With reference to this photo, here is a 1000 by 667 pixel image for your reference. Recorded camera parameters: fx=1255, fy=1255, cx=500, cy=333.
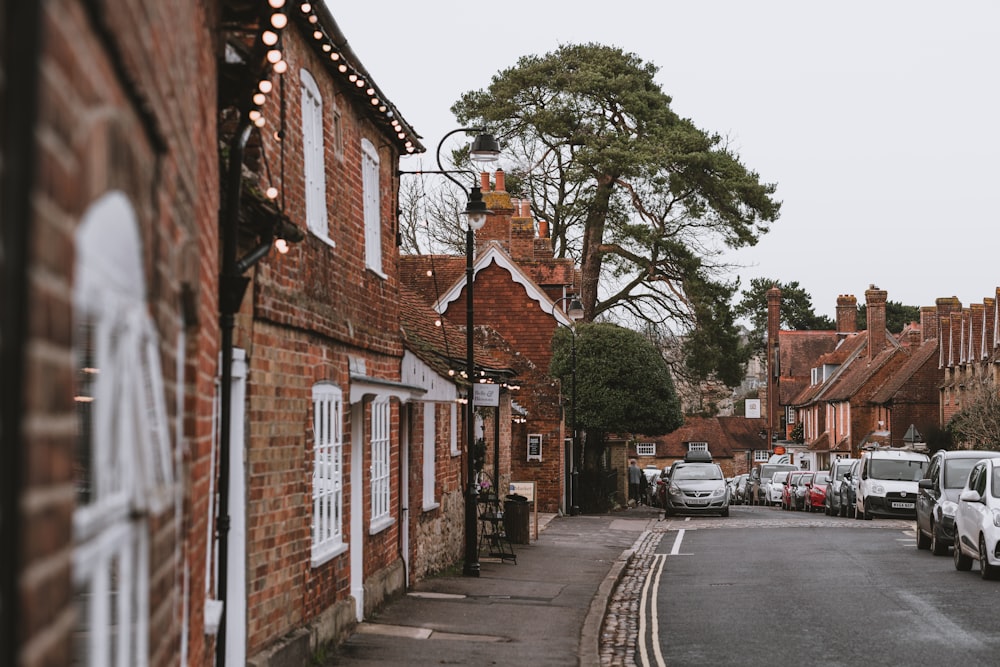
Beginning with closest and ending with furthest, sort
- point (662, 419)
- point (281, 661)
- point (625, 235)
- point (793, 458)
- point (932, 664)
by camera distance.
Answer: point (281, 661) < point (932, 664) < point (662, 419) < point (625, 235) < point (793, 458)

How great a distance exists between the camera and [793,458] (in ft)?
280

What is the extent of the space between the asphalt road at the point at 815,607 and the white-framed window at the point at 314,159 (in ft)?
17.1

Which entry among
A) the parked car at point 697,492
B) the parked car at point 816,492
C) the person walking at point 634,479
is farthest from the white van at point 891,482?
the person walking at point 634,479

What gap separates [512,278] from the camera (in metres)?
37.4

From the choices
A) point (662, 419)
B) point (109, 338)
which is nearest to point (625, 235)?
point (662, 419)

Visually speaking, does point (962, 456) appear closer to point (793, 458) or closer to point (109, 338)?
point (109, 338)

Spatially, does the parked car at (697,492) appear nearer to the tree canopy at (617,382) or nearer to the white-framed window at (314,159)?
the tree canopy at (617,382)

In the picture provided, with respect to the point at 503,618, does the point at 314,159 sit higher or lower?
higher

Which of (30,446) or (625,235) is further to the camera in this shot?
(625,235)

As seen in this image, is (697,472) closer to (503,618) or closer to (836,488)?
(836,488)


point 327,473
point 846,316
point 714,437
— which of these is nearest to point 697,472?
point 327,473

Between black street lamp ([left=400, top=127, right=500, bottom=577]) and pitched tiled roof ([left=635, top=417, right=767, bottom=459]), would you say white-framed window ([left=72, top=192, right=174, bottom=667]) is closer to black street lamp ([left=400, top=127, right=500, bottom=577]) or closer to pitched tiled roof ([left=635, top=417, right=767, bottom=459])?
black street lamp ([left=400, top=127, right=500, bottom=577])

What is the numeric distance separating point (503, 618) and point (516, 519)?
9.98m

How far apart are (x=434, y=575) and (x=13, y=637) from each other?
54.7ft
